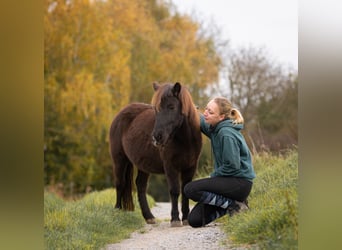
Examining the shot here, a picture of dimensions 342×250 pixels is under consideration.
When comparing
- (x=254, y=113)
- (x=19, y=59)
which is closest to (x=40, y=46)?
(x=19, y=59)

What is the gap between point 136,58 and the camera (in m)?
16.7

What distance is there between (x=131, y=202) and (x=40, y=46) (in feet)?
13.1

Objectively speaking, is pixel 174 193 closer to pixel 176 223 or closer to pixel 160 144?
pixel 176 223

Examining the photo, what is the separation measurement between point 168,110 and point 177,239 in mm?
1209

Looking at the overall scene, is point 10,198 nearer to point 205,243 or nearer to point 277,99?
point 205,243

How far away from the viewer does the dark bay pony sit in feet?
16.1

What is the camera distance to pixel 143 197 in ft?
20.4

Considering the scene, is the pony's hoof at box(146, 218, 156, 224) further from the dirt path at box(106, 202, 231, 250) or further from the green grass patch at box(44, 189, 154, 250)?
the dirt path at box(106, 202, 231, 250)

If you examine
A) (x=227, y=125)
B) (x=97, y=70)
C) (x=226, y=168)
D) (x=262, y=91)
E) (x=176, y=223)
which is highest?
(x=97, y=70)

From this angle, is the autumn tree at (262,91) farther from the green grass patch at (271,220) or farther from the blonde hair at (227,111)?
the blonde hair at (227,111)

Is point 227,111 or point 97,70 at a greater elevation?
point 97,70

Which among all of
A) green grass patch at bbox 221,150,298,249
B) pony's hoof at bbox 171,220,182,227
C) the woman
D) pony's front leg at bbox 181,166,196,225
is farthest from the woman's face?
pony's hoof at bbox 171,220,182,227

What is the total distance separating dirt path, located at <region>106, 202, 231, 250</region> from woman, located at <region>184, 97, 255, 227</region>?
0.27 m

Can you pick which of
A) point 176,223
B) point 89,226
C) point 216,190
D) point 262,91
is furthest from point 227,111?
point 262,91
